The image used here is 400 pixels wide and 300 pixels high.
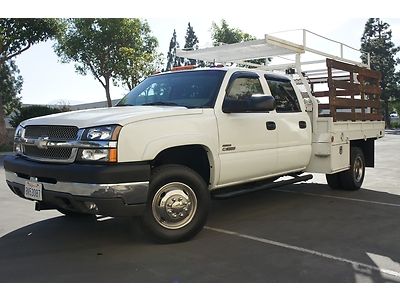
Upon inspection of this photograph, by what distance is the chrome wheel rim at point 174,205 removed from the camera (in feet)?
14.0

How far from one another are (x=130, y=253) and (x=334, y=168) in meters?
3.83

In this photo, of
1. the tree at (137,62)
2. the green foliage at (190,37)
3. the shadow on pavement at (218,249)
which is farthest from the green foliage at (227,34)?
the shadow on pavement at (218,249)

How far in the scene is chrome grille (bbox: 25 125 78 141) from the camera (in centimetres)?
403

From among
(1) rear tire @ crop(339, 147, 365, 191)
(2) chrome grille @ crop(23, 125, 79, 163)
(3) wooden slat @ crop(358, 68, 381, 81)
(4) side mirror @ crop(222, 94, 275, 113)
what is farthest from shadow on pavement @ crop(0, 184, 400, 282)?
(3) wooden slat @ crop(358, 68, 381, 81)

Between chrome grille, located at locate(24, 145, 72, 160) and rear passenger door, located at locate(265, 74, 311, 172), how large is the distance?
9.44 feet

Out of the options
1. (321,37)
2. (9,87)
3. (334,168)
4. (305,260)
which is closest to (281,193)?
(334,168)

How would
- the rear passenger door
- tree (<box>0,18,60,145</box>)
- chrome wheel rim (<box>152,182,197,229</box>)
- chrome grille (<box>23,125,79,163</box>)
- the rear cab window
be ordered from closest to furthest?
chrome grille (<box>23,125,79,163</box>) → chrome wheel rim (<box>152,182,197,229</box>) → the rear passenger door → the rear cab window → tree (<box>0,18,60,145</box>)

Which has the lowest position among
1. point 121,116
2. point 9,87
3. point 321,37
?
point 121,116

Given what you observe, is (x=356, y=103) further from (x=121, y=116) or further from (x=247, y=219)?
(x=121, y=116)

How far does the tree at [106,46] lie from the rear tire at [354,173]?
22.6 m

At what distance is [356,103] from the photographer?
287 inches

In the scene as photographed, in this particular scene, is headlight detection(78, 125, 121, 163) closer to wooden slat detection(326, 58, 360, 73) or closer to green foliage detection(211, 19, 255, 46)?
wooden slat detection(326, 58, 360, 73)

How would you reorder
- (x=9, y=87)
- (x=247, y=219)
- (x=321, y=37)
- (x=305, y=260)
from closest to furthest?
(x=305, y=260) < (x=247, y=219) < (x=321, y=37) < (x=9, y=87)

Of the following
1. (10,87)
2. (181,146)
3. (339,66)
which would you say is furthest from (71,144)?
(10,87)
